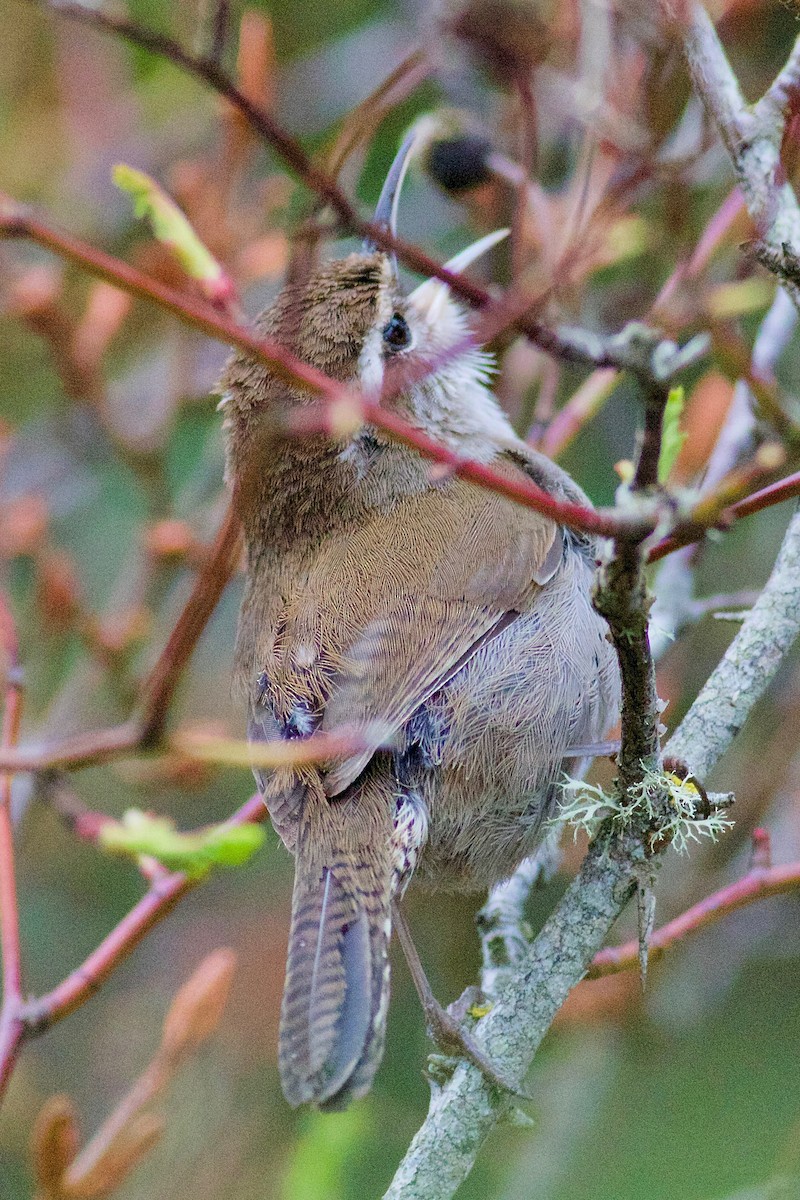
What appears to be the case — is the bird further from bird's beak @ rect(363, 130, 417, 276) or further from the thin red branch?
the thin red branch

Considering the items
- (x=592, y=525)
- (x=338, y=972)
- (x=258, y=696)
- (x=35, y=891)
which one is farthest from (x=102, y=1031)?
(x=592, y=525)

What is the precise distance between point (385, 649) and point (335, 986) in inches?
29.6

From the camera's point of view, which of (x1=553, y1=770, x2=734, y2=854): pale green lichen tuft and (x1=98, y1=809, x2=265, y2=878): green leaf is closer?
(x1=98, y1=809, x2=265, y2=878): green leaf

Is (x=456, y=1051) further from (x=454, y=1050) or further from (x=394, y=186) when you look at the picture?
(x=394, y=186)

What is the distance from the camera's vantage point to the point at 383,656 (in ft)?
9.46

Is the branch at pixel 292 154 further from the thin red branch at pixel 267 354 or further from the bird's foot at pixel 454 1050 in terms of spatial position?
the bird's foot at pixel 454 1050

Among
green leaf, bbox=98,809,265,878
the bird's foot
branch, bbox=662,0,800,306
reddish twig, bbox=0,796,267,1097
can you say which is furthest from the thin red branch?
the bird's foot

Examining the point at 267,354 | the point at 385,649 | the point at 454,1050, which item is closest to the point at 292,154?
the point at 267,354

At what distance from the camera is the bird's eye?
3518 mm

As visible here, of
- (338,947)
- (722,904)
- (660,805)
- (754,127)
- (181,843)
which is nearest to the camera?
(181,843)

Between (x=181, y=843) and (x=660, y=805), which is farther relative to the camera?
(x=660, y=805)

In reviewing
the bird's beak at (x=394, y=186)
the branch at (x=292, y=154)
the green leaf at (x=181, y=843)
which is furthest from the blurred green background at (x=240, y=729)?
the green leaf at (x=181, y=843)

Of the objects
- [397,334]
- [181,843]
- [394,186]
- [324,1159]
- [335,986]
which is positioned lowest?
[324,1159]

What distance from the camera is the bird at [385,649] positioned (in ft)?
8.76
